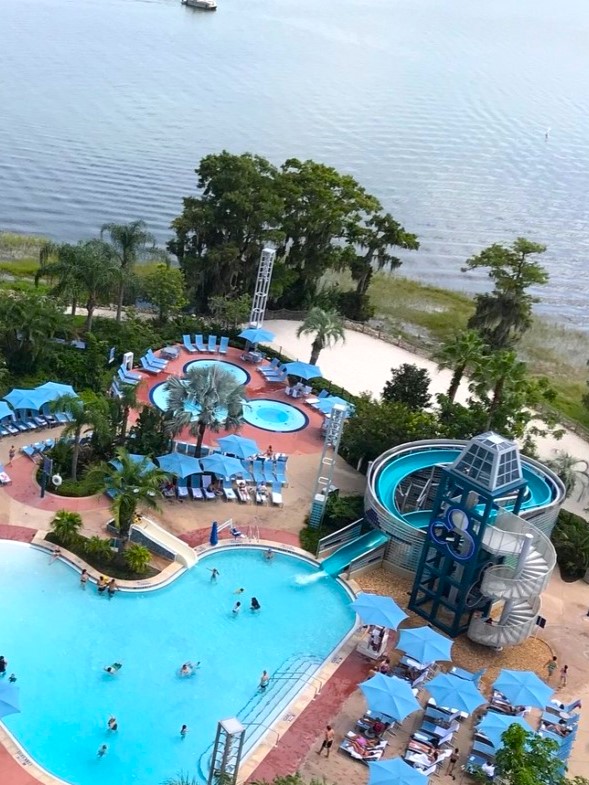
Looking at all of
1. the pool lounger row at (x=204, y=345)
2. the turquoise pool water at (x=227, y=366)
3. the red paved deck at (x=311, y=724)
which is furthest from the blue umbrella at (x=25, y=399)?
the red paved deck at (x=311, y=724)

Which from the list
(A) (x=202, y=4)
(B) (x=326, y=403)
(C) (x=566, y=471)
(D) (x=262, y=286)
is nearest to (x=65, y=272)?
(D) (x=262, y=286)

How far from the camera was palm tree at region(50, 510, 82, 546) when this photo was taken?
35.8m

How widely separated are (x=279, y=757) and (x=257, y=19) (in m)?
198

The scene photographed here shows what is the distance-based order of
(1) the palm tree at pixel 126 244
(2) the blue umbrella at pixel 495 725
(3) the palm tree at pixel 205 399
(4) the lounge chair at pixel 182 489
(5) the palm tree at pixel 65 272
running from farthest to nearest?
1. (1) the palm tree at pixel 126 244
2. (5) the palm tree at pixel 65 272
3. (3) the palm tree at pixel 205 399
4. (4) the lounge chair at pixel 182 489
5. (2) the blue umbrella at pixel 495 725

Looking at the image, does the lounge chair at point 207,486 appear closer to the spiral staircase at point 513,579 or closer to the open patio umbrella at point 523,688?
the spiral staircase at point 513,579

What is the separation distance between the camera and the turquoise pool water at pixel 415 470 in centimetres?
4016

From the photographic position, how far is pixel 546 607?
1502 inches

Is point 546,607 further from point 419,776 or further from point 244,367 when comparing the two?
point 244,367

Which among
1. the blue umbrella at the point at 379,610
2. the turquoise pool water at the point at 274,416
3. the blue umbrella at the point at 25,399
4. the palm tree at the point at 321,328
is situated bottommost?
the blue umbrella at the point at 379,610

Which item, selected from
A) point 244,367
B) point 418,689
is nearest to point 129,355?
point 244,367

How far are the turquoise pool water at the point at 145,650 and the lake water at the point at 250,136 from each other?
53.6 m

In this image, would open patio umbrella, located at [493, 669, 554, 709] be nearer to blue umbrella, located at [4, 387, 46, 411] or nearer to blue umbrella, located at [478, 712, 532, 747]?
blue umbrella, located at [478, 712, 532, 747]

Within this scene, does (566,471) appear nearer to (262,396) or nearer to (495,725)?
(262,396)

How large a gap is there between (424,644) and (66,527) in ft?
50.9
